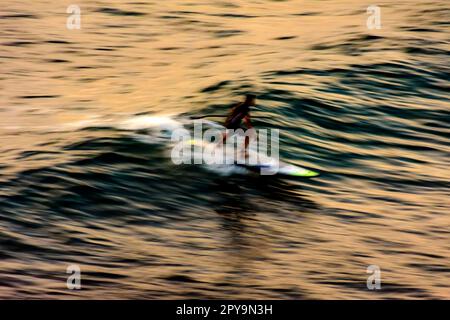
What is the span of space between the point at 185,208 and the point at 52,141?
15.2ft

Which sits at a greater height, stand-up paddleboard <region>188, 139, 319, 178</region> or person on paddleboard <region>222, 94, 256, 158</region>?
person on paddleboard <region>222, 94, 256, 158</region>

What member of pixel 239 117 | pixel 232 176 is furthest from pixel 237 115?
pixel 232 176

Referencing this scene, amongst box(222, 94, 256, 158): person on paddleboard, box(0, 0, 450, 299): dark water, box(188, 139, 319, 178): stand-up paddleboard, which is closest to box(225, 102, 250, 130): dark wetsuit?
box(222, 94, 256, 158): person on paddleboard

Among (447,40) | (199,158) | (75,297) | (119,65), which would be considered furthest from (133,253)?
(447,40)

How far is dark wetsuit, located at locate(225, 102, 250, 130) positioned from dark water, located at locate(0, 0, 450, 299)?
1.09m

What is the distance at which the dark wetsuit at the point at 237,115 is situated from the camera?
18391 mm

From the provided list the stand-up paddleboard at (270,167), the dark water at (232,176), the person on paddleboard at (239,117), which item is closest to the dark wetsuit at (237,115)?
the person on paddleboard at (239,117)

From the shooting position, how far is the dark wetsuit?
18.4 metres

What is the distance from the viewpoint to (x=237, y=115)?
18469 millimetres

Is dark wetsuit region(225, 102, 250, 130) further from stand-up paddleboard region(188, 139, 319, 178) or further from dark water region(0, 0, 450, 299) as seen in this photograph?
dark water region(0, 0, 450, 299)

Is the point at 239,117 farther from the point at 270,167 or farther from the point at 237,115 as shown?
the point at 270,167

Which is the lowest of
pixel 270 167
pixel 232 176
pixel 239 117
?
pixel 232 176

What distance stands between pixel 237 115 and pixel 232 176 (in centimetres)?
126

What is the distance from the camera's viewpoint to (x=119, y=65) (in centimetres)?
2733
